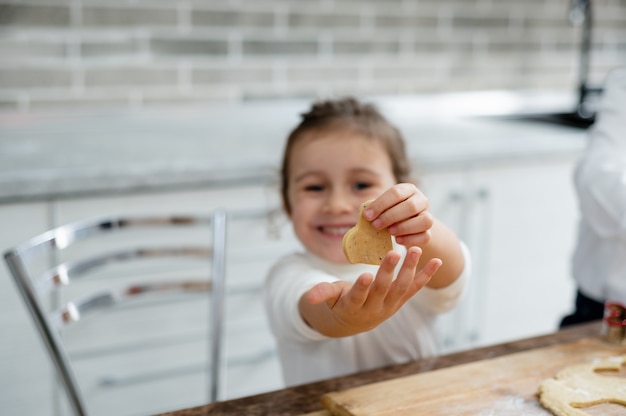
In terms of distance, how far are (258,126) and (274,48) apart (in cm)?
27

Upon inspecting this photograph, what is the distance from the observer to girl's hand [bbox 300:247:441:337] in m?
0.80

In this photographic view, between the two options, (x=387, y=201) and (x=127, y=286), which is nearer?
(x=387, y=201)

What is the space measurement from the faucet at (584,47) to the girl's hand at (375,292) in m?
2.27

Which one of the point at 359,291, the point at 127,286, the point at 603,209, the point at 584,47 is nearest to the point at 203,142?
the point at 127,286

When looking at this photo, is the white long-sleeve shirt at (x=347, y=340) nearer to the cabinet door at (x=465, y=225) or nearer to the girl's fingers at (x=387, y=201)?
the girl's fingers at (x=387, y=201)

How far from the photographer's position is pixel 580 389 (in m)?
0.89

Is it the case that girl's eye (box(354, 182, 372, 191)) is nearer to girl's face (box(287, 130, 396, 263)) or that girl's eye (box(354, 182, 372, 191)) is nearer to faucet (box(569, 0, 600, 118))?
girl's face (box(287, 130, 396, 263))

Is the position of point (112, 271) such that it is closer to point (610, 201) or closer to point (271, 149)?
point (271, 149)

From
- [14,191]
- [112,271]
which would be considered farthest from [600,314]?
[14,191]

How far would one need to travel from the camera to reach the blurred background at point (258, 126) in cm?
179

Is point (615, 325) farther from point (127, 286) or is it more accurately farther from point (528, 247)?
point (528, 247)

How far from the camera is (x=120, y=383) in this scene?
1.85 m

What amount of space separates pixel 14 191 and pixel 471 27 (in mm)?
1782

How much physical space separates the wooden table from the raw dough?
116 millimetres
